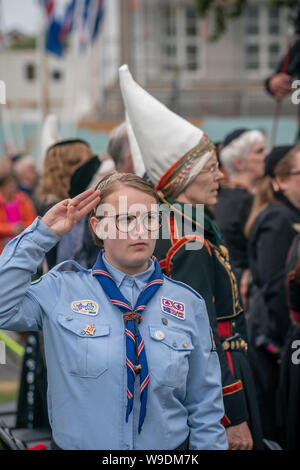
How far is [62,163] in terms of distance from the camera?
4023 millimetres

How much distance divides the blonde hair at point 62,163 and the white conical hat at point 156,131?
34.0 inches

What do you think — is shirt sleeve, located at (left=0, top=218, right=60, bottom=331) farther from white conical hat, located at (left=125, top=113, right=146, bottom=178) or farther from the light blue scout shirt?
white conical hat, located at (left=125, top=113, right=146, bottom=178)

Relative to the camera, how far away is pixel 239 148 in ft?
17.7

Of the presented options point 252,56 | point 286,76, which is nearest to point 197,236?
point 286,76

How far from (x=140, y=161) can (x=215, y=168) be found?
1.80 feet

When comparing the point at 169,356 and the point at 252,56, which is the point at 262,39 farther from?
the point at 169,356

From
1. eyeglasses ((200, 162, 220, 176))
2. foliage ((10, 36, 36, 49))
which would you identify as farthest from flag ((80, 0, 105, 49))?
foliage ((10, 36, 36, 49))

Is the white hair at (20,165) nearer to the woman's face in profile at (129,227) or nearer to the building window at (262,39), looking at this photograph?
the woman's face in profile at (129,227)

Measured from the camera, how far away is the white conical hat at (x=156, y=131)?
3.04m

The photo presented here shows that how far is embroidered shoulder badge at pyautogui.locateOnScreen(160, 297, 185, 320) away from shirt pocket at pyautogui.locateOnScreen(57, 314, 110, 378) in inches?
7.8

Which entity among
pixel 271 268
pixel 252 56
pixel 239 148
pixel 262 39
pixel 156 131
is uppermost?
pixel 156 131

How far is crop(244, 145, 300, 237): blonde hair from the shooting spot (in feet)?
14.4

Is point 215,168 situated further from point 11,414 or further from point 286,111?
point 286,111

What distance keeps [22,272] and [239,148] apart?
3468 millimetres
